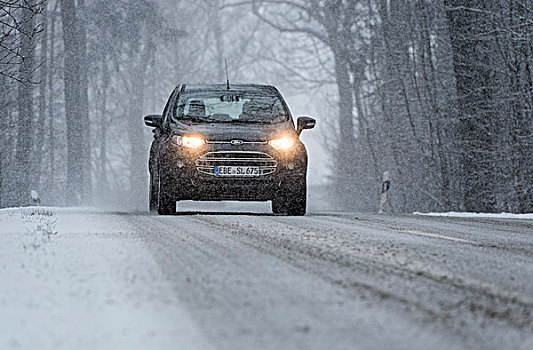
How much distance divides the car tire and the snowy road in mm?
5085

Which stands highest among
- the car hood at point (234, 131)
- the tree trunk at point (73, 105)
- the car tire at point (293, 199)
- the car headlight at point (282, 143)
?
the tree trunk at point (73, 105)

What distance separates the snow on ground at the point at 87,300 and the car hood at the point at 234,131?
566 cm

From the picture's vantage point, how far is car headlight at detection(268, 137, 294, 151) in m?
12.2

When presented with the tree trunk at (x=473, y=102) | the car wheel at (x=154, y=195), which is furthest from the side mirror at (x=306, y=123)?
the tree trunk at (x=473, y=102)

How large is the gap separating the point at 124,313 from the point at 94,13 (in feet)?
123

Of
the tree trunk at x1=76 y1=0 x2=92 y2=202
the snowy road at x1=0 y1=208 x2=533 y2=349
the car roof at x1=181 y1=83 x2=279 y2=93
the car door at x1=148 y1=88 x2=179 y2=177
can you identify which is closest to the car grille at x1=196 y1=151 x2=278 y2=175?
the car door at x1=148 y1=88 x2=179 y2=177

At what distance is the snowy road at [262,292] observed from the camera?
121 inches

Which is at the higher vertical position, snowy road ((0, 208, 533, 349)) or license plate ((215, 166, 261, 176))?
license plate ((215, 166, 261, 176))

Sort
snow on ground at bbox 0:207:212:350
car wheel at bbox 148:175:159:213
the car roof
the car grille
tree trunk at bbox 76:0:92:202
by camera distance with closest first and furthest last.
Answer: snow on ground at bbox 0:207:212:350 < the car grille < car wheel at bbox 148:175:159:213 < the car roof < tree trunk at bbox 76:0:92:202

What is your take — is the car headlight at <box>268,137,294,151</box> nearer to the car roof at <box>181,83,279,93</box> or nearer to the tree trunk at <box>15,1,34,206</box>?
the car roof at <box>181,83,279,93</box>

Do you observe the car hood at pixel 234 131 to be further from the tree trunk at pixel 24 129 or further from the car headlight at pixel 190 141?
the tree trunk at pixel 24 129

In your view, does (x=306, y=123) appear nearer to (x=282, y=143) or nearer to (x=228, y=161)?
(x=282, y=143)

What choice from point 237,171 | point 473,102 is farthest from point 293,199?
point 473,102

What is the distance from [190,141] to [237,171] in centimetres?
70
